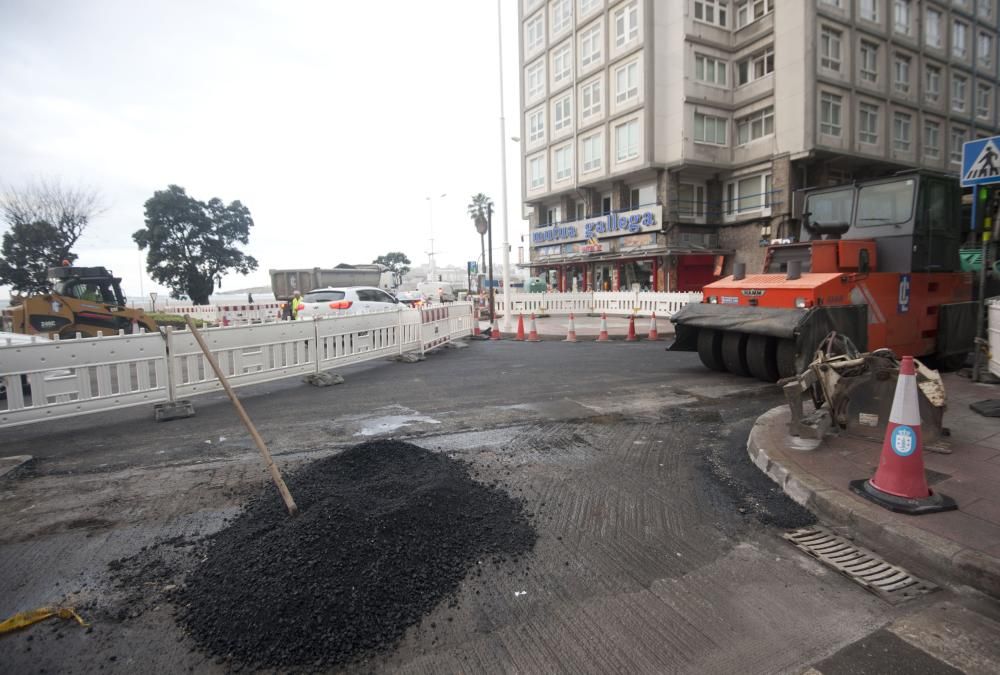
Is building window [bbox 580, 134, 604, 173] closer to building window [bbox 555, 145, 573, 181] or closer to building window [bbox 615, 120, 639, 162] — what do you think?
building window [bbox 615, 120, 639, 162]

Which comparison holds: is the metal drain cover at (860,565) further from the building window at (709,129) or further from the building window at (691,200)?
the building window at (709,129)

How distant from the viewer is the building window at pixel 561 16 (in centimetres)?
3325

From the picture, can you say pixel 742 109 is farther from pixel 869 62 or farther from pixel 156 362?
pixel 156 362

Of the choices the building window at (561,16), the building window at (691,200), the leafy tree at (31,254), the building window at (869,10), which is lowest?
the leafy tree at (31,254)

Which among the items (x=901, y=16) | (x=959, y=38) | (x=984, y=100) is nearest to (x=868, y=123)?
(x=901, y=16)

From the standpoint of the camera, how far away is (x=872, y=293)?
293 inches

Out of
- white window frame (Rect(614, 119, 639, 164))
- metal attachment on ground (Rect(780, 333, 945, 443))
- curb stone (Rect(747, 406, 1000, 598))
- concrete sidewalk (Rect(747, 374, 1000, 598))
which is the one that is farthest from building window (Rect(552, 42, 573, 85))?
curb stone (Rect(747, 406, 1000, 598))

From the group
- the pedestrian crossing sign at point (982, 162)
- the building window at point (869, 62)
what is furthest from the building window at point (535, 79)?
the pedestrian crossing sign at point (982, 162)

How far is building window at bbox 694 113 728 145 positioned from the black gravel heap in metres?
29.2

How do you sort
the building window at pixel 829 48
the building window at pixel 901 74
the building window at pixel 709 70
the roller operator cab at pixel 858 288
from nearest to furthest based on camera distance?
the roller operator cab at pixel 858 288, the building window at pixel 829 48, the building window at pixel 709 70, the building window at pixel 901 74

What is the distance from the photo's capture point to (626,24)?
29016 mm

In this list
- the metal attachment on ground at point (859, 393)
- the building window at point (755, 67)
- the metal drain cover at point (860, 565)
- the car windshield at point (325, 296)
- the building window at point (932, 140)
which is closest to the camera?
the metal drain cover at point (860, 565)

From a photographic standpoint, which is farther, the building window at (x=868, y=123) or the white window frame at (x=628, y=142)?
the white window frame at (x=628, y=142)

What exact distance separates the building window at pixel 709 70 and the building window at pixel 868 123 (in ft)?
23.4
